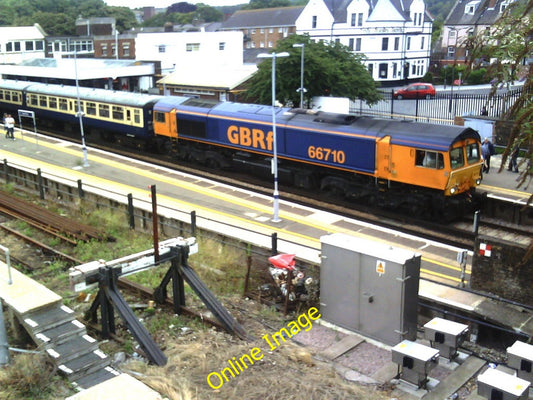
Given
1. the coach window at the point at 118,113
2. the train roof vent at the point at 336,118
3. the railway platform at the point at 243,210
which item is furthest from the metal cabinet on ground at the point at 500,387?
the coach window at the point at 118,113

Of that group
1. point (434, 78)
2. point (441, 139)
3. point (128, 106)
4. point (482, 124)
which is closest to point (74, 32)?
point (434, 78)

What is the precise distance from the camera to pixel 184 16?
148 meters

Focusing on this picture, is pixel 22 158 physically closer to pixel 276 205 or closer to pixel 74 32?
pixel 276 205

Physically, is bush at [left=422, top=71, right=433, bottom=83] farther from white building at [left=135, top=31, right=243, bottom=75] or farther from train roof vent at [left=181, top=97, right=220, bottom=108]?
train roof vent at [left=181, top=97, right=220, bottom=108]

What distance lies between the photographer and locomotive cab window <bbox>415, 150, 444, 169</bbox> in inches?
708

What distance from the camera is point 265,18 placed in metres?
93.6

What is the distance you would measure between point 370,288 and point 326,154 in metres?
11.5

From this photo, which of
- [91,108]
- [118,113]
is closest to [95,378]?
[118,113]

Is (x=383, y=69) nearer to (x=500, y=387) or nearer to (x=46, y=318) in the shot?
(x=46, y=318)

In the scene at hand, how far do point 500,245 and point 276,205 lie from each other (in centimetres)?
828

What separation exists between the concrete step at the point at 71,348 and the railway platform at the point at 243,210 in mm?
5801

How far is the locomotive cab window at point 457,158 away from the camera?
18.0m

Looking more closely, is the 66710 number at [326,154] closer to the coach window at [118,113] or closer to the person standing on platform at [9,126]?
the coach window at [118,113]

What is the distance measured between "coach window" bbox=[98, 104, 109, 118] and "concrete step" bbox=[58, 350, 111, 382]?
2489cm
